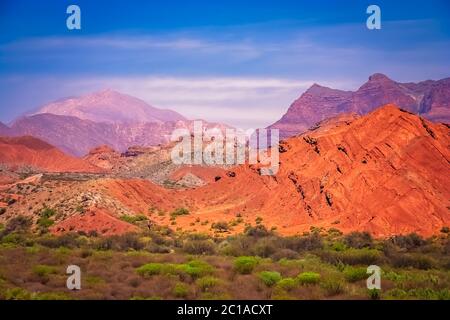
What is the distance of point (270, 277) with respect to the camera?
24219 millimetres

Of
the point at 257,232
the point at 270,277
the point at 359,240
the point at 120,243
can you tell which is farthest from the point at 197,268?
A: the point at 257,232

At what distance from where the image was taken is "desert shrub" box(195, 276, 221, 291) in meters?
22.8

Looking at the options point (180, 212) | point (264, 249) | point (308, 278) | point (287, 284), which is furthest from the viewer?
point (180, 212)

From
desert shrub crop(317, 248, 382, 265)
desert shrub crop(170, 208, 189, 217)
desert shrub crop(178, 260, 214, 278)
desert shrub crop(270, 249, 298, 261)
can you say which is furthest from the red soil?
desert shrub crop(317, 248, 382, 265)

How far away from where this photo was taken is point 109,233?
1729 inches

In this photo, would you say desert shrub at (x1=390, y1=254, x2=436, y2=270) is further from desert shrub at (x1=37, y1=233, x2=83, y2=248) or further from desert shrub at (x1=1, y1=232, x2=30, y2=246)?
desert shrub at (x1=1, y1=232, x2=30, y2=246)

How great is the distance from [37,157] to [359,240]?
107 meters

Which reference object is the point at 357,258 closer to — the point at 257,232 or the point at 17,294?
the point at 257,232

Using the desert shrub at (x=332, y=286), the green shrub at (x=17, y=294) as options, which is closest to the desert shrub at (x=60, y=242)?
the green shrub at (x=17, y=294)

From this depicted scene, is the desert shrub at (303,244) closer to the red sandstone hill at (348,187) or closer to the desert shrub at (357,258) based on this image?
the desert shrub at (357,258)

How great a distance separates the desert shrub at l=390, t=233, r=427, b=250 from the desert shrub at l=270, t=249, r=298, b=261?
25.9 ft
